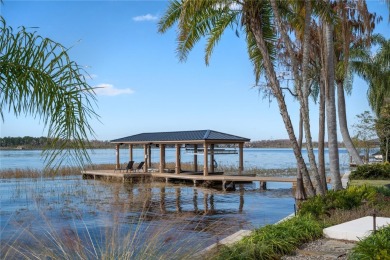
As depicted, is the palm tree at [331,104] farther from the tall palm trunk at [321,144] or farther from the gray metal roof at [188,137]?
the gray metal roof at [188,137]

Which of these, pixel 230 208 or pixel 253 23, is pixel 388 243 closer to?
pixel 253 23

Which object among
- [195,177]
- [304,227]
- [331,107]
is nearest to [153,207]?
[331,107]

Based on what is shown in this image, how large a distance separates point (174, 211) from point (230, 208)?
7.06ft

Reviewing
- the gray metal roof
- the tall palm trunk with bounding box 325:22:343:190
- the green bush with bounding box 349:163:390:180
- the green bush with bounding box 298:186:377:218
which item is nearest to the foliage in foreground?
the green bush with bounding box 298:186:377:218

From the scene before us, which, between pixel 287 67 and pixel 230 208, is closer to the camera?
pixel 230 208

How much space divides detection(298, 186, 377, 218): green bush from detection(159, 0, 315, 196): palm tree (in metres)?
1.66

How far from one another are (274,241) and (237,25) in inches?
345

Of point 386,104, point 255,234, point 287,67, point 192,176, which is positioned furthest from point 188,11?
point 386,104

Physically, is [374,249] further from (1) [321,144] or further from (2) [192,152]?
(2) [192,152]

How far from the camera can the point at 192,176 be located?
26.8 m

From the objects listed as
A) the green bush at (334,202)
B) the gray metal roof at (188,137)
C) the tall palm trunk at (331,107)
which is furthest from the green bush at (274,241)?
the gray metal roof at (188,137)

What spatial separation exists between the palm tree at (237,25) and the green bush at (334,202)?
1.66m

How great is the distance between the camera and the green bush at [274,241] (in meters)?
6.32

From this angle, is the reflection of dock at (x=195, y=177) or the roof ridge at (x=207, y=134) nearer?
the reflection of dock at (x=195, y=177)
